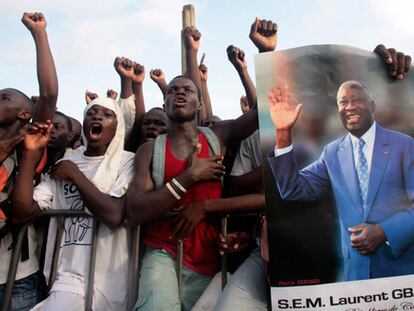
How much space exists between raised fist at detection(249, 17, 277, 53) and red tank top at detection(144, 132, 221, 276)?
37.7 inches

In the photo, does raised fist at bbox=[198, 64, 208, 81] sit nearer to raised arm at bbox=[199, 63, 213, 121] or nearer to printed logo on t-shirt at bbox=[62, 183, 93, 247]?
raised arm at bbox=[199, 63, 213, 121]

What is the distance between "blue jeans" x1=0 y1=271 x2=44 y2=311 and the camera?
264 centimetres

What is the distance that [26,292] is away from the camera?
268cm

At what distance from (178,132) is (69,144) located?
1.63m

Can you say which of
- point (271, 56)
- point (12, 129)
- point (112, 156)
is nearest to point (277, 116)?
point (271, 56)

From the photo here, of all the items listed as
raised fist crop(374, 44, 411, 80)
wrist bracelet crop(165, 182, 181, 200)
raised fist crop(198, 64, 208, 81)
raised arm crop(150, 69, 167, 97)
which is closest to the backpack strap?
wrist bracelet crop(165, 182, 181, 200)

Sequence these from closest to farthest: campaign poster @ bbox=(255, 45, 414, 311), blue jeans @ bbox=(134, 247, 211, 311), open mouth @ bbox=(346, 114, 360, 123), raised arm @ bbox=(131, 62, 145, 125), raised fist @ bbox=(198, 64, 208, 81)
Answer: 1. campaign poster @ bbox=(255, 45, 414, 311)
2. open mouth @ bbox=(346, 114, 360, 123)
3. blue jeans @ bbox=(134, 247, 211, 311)
4. raised arm @ bbox=(131, 62, 145, 125)
5. raised fist @ bbox=(198, 64, 208, 81)

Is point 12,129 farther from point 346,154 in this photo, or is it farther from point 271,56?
point 346,154

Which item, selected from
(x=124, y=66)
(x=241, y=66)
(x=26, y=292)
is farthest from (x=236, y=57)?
(x=26, y=292)

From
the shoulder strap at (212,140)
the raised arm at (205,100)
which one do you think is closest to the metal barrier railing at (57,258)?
the shoulder strap at (212,140)

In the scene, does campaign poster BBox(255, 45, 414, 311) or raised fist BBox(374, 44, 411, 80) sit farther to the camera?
raised fist BBox(374, 44, 411, 80)

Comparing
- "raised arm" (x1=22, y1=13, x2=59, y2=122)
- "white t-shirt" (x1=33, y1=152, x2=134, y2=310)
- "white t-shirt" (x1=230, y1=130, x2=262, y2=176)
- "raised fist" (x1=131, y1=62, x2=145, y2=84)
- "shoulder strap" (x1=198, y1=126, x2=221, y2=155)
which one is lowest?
"white t-shirt" (x1=33, y1=152, x2=134, y2=310)

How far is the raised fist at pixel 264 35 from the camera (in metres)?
2.88

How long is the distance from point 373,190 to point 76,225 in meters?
1.80
